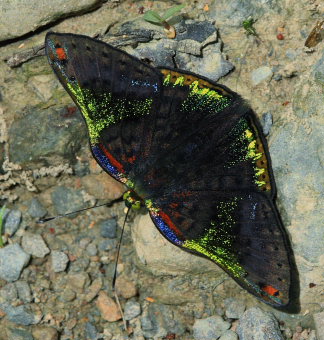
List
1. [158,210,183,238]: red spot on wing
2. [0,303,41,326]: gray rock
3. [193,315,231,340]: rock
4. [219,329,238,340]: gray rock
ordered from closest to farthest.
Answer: [158,210,183,238]: red spot on wing → [219,329,238,340]: gray rock → [193,315,231,340]: rock → [0,303,41,326]: gray rock

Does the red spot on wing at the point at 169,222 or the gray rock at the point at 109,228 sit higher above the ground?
the gray rock at the point at 109,228

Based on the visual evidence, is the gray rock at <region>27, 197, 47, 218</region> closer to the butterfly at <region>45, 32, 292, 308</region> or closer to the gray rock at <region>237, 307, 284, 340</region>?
the butterfly at <region>45, 32, 292, 308</region>

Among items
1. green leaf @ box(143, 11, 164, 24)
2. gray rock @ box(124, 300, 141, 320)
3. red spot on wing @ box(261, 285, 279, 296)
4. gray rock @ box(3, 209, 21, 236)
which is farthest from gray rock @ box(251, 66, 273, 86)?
gray rock @ box(3, 209, 21, 236)

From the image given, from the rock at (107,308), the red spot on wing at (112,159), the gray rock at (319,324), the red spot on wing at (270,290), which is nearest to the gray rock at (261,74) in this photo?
the red spot on wing at (112,159)

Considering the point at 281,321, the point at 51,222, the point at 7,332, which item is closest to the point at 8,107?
the point at 51,222

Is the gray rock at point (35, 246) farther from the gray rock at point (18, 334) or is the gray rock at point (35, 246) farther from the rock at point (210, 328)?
the rock at point (210, 328)

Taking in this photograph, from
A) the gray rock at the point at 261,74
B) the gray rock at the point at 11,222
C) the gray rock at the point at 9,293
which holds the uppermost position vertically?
the gray rock at the point at 261,74

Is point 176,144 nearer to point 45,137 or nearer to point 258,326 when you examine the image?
point 45,137
